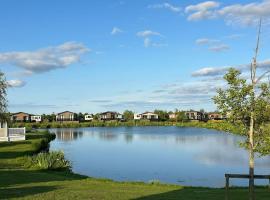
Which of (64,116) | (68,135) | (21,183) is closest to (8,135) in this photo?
(21,183)

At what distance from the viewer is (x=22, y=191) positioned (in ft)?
50.7

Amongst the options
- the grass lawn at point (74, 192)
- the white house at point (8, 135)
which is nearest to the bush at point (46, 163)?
the grass lawn at point (74, 192)

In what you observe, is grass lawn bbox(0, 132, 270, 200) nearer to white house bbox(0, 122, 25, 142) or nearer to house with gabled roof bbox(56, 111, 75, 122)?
white house bbox(0, 122, 25, 142)

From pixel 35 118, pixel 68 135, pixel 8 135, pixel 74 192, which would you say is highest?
pixel 35 118

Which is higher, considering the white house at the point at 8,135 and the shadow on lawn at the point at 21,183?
the white house at the point at 8,135

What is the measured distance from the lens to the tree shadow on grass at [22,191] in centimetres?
1455

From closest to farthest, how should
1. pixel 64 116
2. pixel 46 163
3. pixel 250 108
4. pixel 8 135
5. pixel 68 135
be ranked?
pixel 250 108 → pixel 46 163 → pixel 8 135 → pixel 68 135 → pixel 64 116

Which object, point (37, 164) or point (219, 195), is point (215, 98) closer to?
point (219, 195)

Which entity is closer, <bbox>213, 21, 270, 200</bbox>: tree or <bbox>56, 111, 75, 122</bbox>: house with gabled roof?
<bbox>213, 21, 270, 200</bbox>: tree

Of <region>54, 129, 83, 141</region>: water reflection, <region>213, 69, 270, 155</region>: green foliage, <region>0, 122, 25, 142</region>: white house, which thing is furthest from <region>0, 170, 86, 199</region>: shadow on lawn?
<region>54, 129, 83, 141</region>: water reflection

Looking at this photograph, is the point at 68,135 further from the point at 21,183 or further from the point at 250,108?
the point at 250,108

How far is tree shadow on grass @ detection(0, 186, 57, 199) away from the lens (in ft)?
47.7

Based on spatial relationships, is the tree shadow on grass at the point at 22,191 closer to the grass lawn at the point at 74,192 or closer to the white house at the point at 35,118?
the grass lawn at the point at 74,192

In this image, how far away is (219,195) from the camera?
53.4ft
